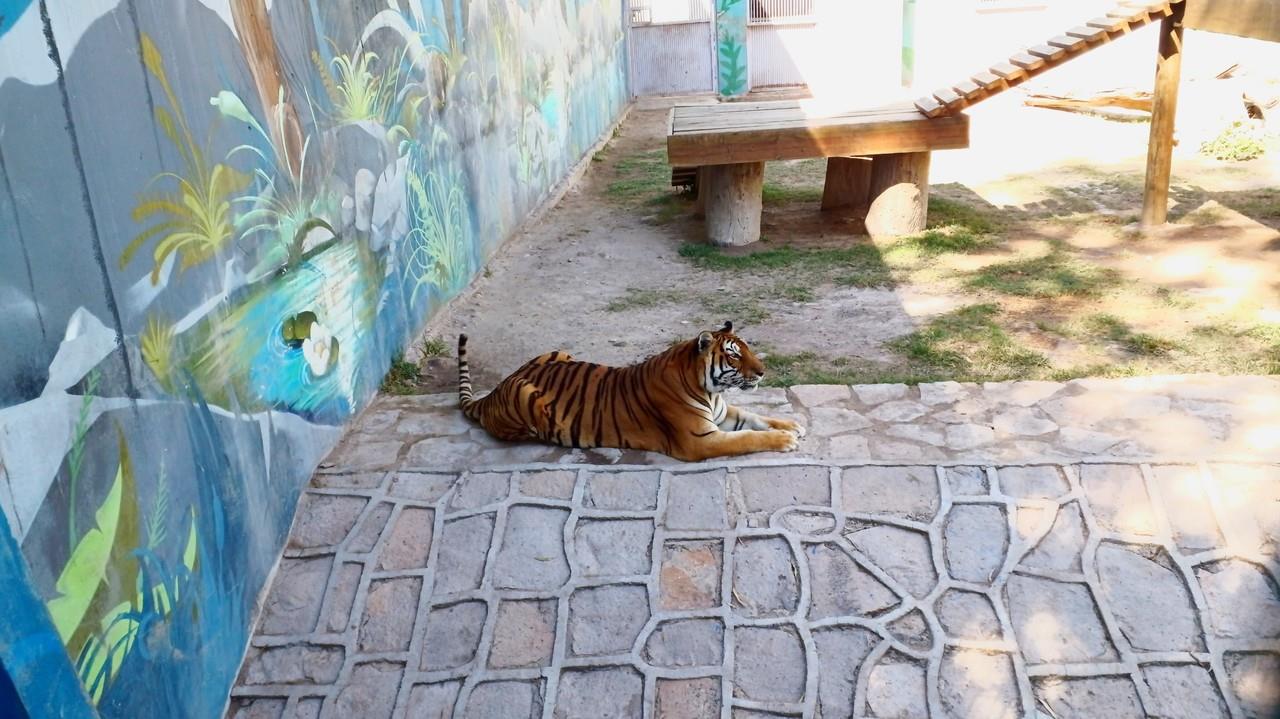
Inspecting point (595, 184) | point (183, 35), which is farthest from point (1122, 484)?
point (595, 184)

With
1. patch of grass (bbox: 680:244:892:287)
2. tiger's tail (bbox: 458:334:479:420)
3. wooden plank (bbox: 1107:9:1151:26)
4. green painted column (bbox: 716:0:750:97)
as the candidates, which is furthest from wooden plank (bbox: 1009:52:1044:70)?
green painted column (bbox: 716:0:750:97)

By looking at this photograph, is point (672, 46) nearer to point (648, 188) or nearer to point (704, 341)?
point (648, 188)

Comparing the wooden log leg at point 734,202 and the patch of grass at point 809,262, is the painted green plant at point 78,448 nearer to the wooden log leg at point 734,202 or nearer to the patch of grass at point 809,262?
the patch of grass at point 809,262

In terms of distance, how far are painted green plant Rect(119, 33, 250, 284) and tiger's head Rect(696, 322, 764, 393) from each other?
6.06ft

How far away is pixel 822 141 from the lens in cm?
746

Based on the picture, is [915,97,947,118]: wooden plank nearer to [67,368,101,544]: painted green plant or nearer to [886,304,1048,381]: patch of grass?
[886,304,1048,381]: patch of grass

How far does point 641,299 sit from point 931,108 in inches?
108

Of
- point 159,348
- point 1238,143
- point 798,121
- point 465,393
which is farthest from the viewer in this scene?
point 1238,143

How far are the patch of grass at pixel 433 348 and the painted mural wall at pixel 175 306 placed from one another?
0.70 ft

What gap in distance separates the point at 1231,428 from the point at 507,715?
10.1 feet

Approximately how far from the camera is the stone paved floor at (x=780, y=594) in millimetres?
3254

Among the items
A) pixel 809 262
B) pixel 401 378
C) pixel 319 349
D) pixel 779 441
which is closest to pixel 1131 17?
pixel 809 262

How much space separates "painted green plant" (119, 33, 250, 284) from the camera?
10.0 ft

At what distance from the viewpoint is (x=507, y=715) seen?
3.26 m
